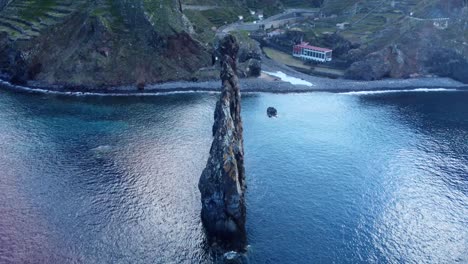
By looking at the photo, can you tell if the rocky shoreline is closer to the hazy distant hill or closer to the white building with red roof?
the hazy distant hill

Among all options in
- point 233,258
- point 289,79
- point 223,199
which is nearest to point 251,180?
point 223,199

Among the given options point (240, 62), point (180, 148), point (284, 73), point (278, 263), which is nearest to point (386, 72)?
point (284, 73)

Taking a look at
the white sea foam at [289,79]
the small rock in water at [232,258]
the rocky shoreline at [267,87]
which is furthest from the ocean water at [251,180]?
the white sea foam at [289,79]

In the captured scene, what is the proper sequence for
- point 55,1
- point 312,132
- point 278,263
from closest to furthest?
point 278,263 → point 312,132 → point 55,1

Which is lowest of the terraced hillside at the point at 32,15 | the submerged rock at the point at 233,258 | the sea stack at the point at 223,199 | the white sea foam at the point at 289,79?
the submerged rock at the point at 233,258

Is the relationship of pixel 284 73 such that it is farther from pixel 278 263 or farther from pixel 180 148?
pixel 278 263

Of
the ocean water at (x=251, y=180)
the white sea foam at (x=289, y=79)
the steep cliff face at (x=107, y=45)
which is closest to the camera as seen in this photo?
the ocean water at (x=251, y=180)

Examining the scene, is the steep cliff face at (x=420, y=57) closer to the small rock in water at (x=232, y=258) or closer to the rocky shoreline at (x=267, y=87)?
the rocky shoreline at (x=267, y=87)
